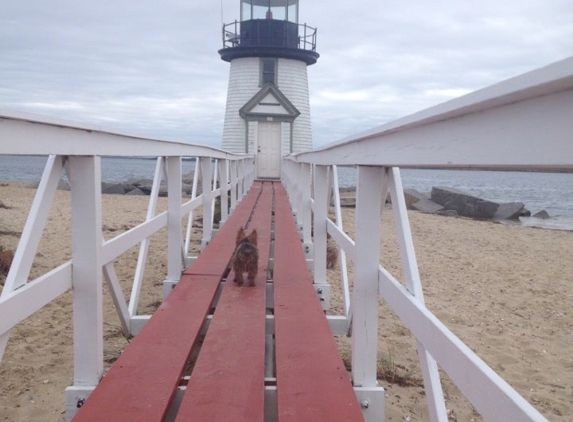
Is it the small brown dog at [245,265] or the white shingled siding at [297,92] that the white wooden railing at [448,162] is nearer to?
the small brown dog at [245,265]

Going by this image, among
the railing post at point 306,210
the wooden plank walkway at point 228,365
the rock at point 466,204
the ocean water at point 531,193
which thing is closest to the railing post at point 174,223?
the wooden plank walkway at point 228,365

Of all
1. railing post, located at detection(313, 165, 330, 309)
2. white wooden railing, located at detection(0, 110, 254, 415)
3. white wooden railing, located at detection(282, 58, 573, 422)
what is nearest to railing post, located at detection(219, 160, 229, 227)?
railing post, located at detection(313, 165, 330, 309)

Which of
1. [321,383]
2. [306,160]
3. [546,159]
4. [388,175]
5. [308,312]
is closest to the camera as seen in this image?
[546,159]

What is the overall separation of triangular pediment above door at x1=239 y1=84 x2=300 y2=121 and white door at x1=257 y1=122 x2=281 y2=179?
41cm

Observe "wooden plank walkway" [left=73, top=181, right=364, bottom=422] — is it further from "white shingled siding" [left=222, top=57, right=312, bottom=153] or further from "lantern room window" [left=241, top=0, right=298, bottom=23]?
"lantern room window" [left=241, top=0, right=298, bottom=23]

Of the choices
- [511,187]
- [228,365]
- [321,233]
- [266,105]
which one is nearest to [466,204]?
[266,105]

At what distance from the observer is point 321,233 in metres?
5.72

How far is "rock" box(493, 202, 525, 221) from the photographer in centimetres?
2684

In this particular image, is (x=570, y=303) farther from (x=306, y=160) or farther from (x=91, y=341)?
(x=91, y=341)

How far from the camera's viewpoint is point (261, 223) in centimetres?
794

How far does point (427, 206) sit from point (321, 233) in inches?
940

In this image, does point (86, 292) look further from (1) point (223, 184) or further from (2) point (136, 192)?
(2) point (136, 192)

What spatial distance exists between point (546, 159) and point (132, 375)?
2127mm

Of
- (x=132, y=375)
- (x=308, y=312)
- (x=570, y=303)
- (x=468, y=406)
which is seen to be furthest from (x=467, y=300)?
(x=132, y=375)
